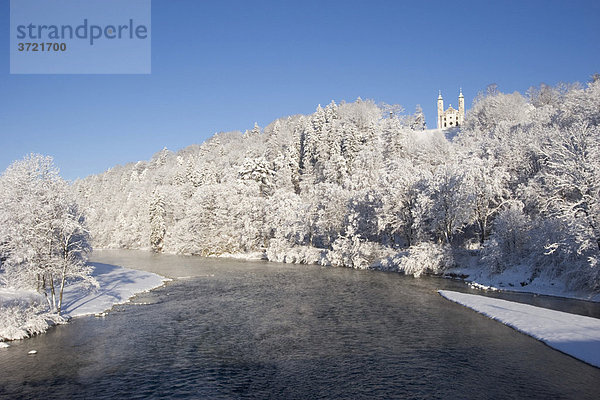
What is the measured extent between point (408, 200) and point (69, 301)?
3779cm

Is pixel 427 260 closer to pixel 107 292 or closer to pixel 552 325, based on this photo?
pixel 552 325

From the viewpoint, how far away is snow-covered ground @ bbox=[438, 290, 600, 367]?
1706cm

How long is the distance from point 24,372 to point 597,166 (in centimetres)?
3486

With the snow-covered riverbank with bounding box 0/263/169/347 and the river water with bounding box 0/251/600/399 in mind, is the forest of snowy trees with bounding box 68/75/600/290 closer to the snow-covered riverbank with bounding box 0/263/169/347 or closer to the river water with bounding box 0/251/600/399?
the snow-covered riverbank with bounding box 0/263/169/347

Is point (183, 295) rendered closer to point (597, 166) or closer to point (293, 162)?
point (597, 166)

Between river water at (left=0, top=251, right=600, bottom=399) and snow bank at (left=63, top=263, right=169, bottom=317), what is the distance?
1.65m

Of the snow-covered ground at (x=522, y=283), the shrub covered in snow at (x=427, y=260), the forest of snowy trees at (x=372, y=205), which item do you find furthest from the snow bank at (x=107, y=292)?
the snow-covered ground at (x=522, y=283)

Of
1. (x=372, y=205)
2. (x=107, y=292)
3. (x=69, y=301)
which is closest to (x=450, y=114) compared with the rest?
(x=372, y=205)

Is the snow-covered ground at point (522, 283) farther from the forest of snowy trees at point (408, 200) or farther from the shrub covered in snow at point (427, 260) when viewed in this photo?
the shrub covered in snow at point (427, 260)

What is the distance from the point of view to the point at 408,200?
159 ft

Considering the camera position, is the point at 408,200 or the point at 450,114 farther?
the point at 450,114

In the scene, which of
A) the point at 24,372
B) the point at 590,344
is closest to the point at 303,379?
the point at 24,372

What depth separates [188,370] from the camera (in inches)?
621

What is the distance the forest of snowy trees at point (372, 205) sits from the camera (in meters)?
24.0
